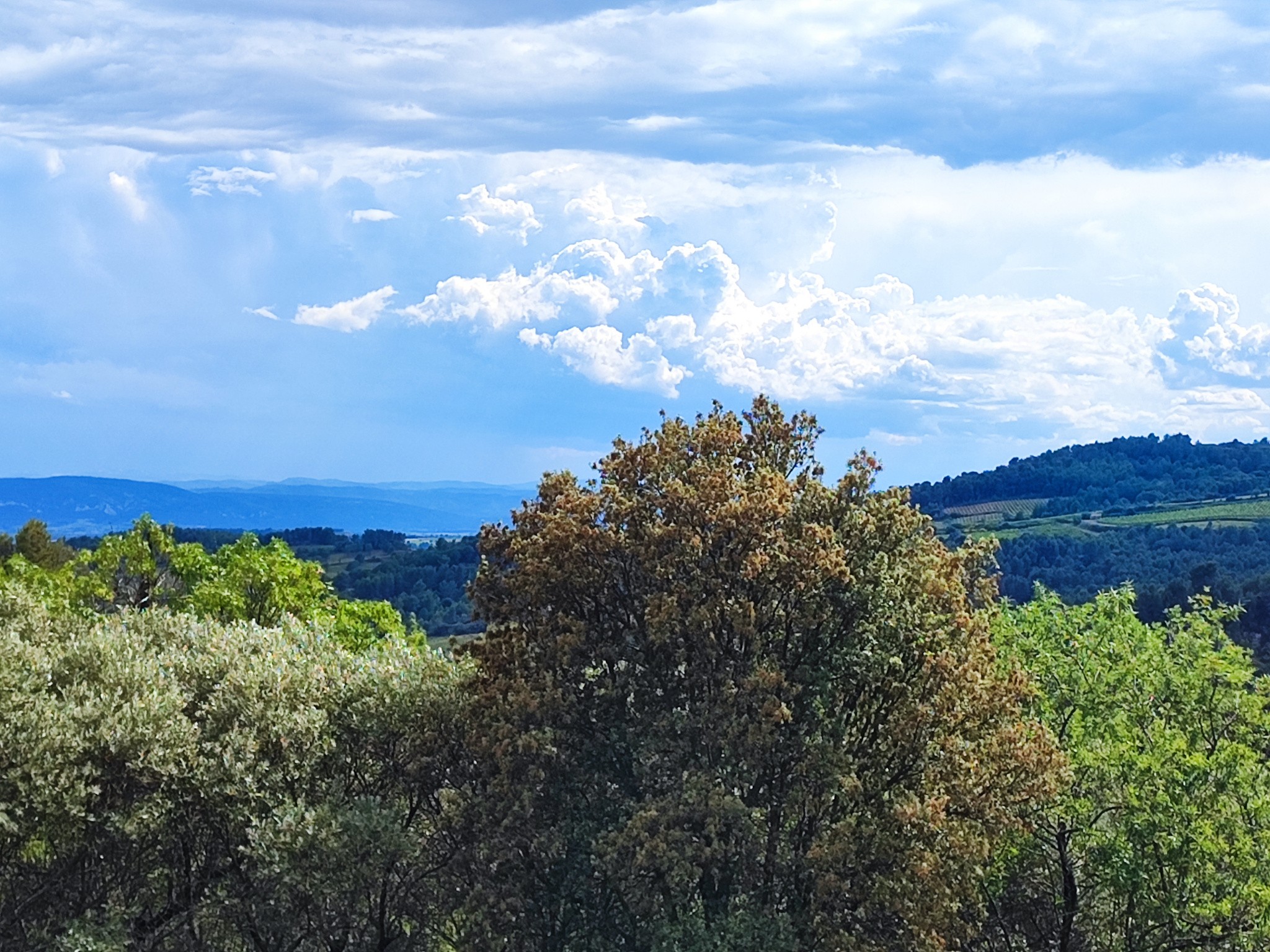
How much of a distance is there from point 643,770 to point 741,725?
108 inches

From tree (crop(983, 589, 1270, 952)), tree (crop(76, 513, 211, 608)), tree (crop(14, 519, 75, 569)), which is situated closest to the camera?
tree (crop(983, 589, 1270, 952))

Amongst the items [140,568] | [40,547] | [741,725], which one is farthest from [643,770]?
[40,547]

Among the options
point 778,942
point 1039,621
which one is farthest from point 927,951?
point 1039,621

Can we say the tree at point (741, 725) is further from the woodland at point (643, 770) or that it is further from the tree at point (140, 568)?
the tree at point (140, 568)

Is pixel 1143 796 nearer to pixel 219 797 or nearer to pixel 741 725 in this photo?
pixel 741 725

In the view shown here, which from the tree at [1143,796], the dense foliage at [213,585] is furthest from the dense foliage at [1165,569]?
the tree at [1143,796]

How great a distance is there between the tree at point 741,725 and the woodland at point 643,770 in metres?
0.08

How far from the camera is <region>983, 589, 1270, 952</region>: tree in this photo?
88.9 feet

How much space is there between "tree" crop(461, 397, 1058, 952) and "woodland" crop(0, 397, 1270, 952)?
8 cm

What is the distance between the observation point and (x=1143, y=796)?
27906 mm

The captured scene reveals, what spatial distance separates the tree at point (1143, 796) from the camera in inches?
1067

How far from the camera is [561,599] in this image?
87.6 ft

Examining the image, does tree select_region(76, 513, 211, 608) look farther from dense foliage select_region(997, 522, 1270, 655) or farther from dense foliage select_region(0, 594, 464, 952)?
dense foliage select_region(997, 522, 1270, 655)

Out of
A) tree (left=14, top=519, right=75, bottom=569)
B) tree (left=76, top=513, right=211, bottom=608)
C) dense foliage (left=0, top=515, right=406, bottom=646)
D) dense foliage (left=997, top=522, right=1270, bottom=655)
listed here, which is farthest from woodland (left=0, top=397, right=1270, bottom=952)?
dense foliage (left=997, top=522, right=1270, bottom=655)
